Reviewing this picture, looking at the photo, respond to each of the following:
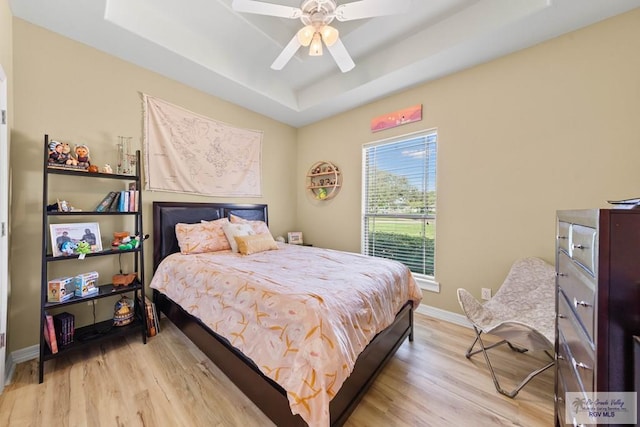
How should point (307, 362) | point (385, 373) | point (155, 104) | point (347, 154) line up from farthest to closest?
point (347, 154) → point (155, 104) → point (385, 373) → point (307, 362)

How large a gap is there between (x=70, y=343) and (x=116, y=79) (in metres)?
2.38

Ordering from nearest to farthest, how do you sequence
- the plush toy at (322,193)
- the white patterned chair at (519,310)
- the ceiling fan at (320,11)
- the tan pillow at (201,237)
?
1. the white patterned chair at (519,310)
2. the ceiling fan at (320,11)
3. the tan pillow at (201,237)
4. the plush toy at (322,193)

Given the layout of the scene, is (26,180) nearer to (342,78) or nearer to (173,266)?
(173,266)

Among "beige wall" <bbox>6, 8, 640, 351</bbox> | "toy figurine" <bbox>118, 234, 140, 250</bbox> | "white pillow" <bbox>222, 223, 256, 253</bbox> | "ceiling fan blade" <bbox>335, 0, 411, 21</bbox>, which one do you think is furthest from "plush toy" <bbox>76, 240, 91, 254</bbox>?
"ceiling fan blade" <bbox>335, 0, 411, 21</bbox>

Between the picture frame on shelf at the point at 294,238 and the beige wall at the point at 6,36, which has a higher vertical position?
the beige wall at the point at 6,36

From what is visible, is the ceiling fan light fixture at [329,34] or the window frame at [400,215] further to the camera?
the window frame at [400,215]

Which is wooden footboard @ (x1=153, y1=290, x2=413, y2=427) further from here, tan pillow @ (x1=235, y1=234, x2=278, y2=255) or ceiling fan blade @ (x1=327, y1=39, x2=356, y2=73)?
ceiling fan blade @ (x1=327, y1=39, x2=356, y2=73)

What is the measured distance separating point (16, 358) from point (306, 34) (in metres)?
3.37

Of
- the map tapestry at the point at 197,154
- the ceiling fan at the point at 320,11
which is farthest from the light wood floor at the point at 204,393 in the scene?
the ceiling fan at the point at 320,11

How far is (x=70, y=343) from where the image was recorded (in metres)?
1.85

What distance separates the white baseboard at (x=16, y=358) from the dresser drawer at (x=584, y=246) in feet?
10.7

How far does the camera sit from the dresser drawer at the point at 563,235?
3.50ft

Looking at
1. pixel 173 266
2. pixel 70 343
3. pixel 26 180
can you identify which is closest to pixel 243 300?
pixel 173 266

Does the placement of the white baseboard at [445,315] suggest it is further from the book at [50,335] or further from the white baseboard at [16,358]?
the white baseboard at [16,358]
